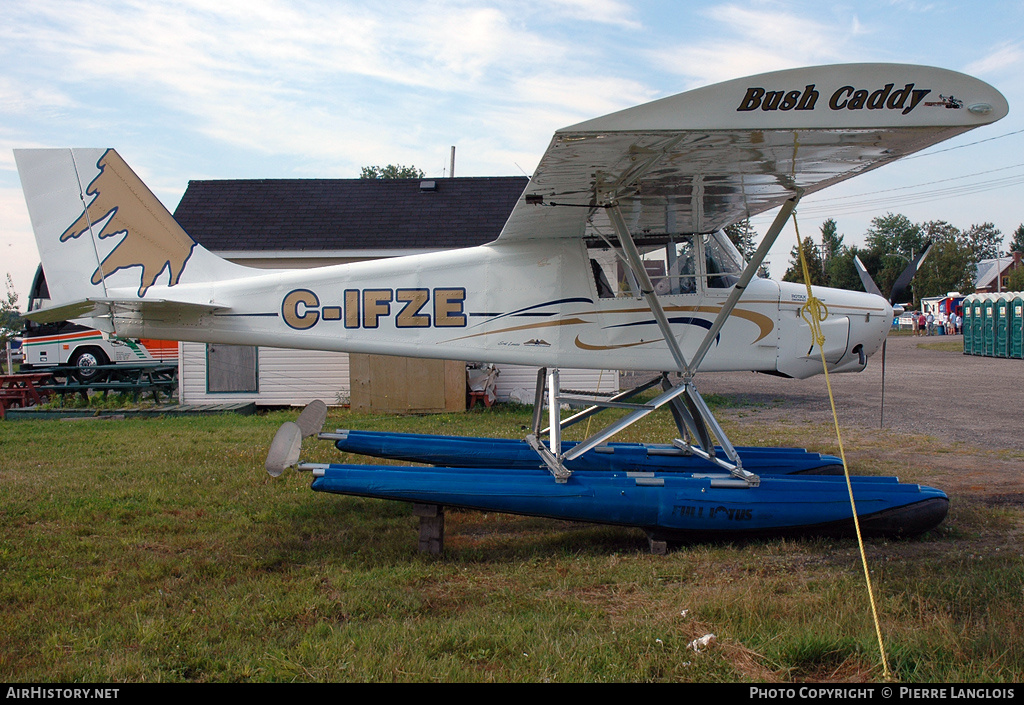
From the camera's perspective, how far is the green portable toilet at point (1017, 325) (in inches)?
1040

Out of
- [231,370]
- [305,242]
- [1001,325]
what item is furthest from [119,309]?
[1001,325]

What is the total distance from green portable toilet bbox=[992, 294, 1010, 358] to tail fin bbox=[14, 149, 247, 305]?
29855 millimetres

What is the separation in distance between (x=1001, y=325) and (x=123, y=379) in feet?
103

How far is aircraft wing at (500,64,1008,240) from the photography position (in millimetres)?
→ 4074

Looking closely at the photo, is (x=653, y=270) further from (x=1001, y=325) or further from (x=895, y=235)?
(x=895, y=235)

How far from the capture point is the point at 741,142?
4824 millimetres

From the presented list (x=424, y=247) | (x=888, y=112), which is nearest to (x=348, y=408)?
(x=424, y=247)

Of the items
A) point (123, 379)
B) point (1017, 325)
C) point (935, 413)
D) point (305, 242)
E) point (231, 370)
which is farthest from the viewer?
point (1017, 325)

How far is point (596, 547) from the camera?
19.1ft

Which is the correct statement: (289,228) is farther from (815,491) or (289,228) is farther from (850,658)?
(850,658)

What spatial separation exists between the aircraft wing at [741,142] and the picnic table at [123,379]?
12.8 meters

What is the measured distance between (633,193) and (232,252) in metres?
11.5

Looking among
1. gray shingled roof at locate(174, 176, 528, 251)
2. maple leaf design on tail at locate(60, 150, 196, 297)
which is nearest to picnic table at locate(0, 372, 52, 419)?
gray shingled roof at locate(174, 176, 528, 251)

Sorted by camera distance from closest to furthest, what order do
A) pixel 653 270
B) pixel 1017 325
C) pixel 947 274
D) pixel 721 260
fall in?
pixel 721 260 < pixel 653 270 < pixel 1017 325 < pixel 947 274
